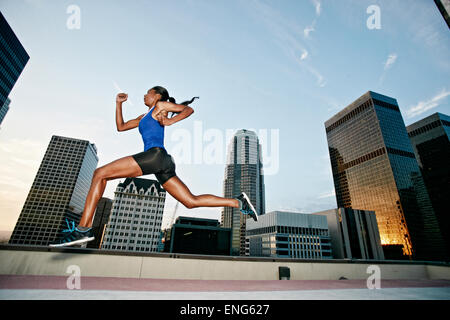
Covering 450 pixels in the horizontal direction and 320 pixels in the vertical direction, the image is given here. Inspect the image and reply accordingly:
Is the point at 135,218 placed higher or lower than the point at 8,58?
lower

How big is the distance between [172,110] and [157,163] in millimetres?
1073

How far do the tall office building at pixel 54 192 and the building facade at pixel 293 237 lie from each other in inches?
4958

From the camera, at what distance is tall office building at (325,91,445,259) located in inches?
3752

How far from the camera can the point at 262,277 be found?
7348 mm

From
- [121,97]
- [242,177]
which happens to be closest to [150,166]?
[121,97]

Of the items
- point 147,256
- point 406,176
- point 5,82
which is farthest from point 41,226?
point 406,176

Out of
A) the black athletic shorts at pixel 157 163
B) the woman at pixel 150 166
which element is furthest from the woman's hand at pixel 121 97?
the black athletic shorts at pixel 157 163

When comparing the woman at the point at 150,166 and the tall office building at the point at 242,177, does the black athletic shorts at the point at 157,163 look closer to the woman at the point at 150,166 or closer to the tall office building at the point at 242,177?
the woman at the point at 150,166

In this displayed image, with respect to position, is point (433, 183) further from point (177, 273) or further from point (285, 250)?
point (177, 273)

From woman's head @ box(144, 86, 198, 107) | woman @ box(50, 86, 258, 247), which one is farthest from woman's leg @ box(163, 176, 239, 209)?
woman's head @ box(144, 86, 198, 107)

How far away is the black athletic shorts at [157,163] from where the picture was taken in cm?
345

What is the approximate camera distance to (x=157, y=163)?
3541 mm

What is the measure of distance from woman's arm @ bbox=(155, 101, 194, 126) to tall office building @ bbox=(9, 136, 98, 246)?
163 metres

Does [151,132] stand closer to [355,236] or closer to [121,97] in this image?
[121,97]
